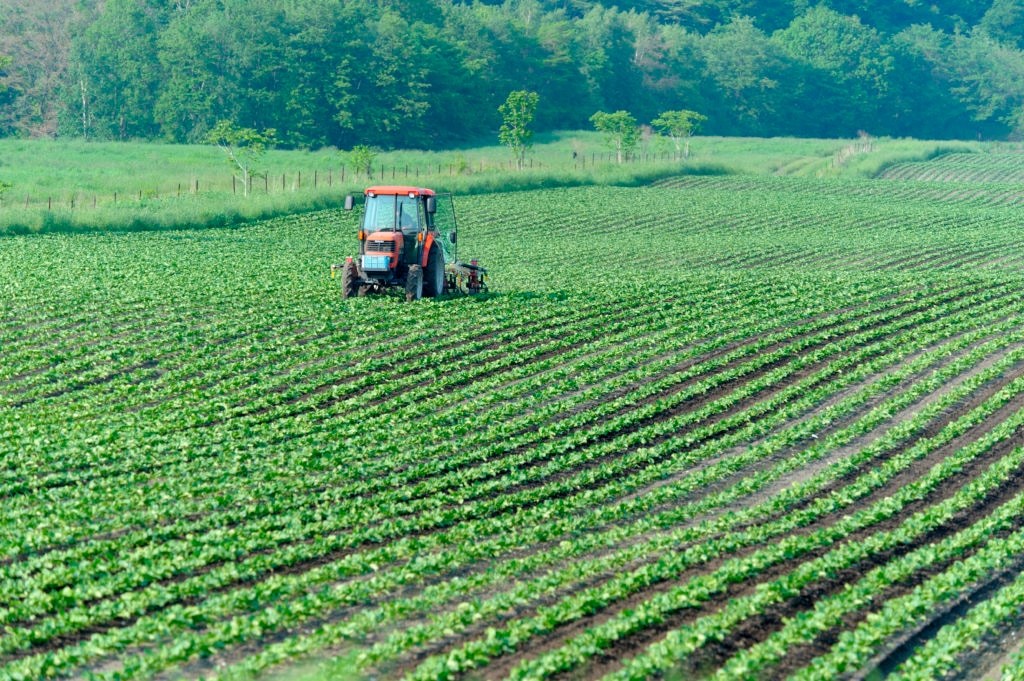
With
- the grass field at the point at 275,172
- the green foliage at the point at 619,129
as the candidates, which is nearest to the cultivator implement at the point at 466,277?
Result: the grass field at the point at 275,172

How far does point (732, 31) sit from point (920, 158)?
69174mm

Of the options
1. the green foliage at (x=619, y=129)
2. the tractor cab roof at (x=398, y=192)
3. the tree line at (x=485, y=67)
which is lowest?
the tractor cab roof at (x=398, y=192)

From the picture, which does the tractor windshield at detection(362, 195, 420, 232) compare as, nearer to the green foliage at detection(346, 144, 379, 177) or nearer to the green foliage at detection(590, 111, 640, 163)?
the green foliage at detection(346, 144, 379, 177)

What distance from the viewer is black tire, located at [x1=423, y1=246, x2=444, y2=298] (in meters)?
25.6

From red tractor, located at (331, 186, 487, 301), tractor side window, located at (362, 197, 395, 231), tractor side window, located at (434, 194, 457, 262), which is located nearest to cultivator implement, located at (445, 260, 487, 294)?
tractor side window, located at (434, 194, 457, 262)

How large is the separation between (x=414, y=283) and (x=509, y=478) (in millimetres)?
11258

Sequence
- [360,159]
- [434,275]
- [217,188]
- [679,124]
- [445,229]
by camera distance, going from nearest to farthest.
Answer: [434,275] < [445,229] < [217,188] < [360,159] < [679,124]

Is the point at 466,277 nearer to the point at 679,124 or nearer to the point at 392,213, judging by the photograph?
the point at 392,213

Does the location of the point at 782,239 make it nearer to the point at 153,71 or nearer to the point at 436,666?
the point at 436,666

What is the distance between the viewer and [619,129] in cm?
8975

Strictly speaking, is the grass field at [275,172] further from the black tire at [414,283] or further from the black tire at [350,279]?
the black tire at [414,283]

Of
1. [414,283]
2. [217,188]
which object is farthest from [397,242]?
[217,188]

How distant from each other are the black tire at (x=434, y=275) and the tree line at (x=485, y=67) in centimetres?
2615

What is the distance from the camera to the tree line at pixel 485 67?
3853 inches
